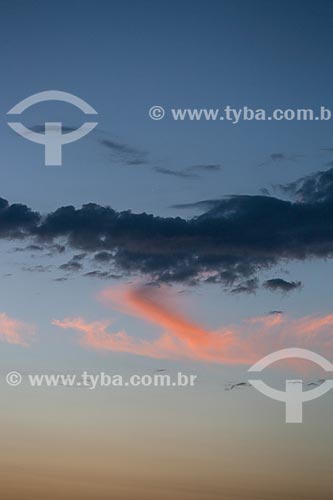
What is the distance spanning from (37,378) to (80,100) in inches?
199

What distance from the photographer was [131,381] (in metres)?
30.1

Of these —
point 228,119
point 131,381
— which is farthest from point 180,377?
point 228,119

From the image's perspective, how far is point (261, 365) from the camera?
31.1m

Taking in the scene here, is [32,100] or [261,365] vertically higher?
[32,100]

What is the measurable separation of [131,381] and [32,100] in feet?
17.5

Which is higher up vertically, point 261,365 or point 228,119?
point 228,119

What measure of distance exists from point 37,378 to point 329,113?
7.06m

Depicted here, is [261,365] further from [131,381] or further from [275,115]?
[275,115]

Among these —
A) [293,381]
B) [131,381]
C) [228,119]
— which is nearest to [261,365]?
[293,381]

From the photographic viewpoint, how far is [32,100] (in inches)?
1194

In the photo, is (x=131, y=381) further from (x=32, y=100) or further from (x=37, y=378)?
(x=32, y=100)

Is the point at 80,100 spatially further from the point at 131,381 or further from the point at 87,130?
the point at 131,381

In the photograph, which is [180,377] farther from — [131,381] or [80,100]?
[80,100]

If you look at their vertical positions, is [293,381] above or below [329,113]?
below
